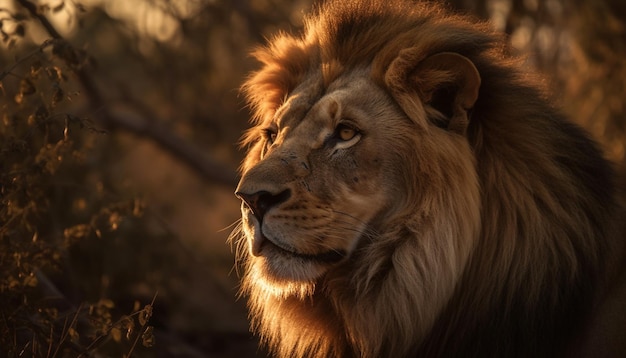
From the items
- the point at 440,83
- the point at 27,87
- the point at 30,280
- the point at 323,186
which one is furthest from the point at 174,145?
the point at 440,83

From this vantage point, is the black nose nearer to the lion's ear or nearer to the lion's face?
the lion's face

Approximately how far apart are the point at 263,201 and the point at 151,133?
197 inches

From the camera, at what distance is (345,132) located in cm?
378

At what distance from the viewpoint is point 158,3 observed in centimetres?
867

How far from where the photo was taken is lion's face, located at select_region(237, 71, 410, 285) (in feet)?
11.6

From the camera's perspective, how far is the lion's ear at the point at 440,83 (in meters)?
3.63

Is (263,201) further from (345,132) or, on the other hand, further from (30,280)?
(30,280)

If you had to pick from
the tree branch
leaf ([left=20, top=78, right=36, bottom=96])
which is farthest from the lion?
the tree branch

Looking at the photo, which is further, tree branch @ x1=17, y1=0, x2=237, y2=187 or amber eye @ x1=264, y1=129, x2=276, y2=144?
tree branch @ x1=17, y1=0, x2=237, y2=187

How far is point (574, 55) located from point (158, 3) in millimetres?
4141

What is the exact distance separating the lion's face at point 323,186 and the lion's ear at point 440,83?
11cm

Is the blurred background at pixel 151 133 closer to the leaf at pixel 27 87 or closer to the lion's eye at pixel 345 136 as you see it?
the leaf at pixel 27 87

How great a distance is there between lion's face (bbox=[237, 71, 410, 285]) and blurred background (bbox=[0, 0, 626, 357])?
887 mm

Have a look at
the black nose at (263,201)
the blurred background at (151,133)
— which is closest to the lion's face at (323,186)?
the black nose at (263,201)
